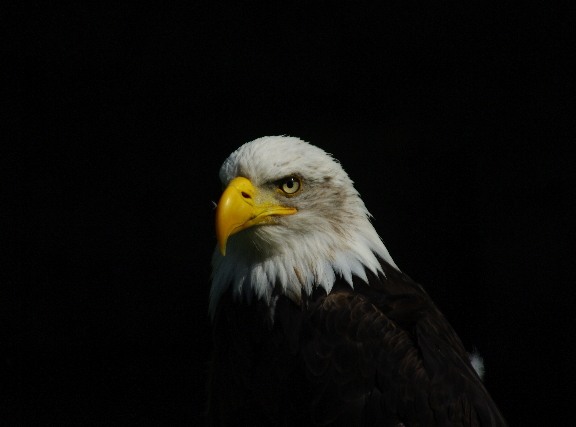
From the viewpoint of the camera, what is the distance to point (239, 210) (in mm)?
1947

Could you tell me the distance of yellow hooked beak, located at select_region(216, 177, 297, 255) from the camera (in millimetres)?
1896

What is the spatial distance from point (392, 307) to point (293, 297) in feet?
1.17

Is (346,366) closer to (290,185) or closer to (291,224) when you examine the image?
(291,224)

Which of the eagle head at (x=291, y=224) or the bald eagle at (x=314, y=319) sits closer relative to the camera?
the bald eagle at (x=314, y=319)

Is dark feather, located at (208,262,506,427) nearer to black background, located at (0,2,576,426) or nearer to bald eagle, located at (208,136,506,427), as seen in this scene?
bald eagle, located at (208,136,506,427)

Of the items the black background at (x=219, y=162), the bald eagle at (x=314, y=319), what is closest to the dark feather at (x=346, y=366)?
the bald eagle at (x=314, y=319)

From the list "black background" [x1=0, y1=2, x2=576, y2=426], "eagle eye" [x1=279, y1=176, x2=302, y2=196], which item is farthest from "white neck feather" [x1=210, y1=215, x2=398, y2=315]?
"black background" [x1=0, y1=2, x2=576, y2=426]

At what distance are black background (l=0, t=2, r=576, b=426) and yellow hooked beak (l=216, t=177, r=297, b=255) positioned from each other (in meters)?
1.97

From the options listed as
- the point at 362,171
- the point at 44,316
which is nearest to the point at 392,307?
the point at 362,171

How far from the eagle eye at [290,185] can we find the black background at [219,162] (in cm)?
190

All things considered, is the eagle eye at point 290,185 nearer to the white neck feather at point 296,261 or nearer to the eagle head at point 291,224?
the eagle head at point 291,224

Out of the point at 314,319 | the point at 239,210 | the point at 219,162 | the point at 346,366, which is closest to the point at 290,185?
the point at 239,210

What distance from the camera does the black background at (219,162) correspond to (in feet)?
12.1

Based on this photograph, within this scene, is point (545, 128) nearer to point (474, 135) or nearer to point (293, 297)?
point (474, 135)
